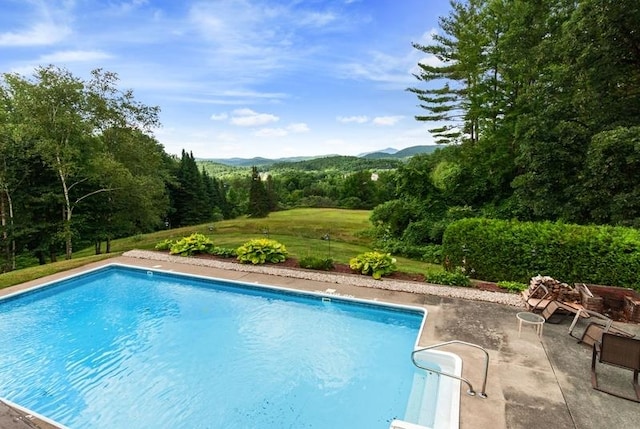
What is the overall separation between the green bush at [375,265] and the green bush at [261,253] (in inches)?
111

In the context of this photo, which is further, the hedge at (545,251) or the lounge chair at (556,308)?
the hedge at (545,251)

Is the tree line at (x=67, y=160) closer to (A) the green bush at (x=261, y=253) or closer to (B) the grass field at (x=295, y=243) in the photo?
(B) the grass field at (x=295, y=243)

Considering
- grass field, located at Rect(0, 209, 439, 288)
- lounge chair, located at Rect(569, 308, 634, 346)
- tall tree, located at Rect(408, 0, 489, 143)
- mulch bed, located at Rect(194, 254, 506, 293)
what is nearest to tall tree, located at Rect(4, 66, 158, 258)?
grass field, located at Rect(0, 209, 439, 288)

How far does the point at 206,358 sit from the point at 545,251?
8.44m

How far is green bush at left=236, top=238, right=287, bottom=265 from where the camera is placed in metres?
11.7

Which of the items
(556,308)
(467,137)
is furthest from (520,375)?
(467,137)

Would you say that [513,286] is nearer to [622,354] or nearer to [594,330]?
[594,330]

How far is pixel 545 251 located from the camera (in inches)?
336

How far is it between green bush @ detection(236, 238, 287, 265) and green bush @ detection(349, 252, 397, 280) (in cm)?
282

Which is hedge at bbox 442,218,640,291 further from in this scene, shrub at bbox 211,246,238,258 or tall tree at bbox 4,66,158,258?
tall tree at bbox 4,66,158,258

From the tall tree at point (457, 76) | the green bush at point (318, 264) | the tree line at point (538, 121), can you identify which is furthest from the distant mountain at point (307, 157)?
the green bush at point (318, 264)

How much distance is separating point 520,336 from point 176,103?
2509 cm

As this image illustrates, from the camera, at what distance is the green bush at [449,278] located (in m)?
9.13

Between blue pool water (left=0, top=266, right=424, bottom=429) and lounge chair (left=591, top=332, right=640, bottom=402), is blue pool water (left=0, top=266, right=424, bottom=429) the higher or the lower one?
the lower one
